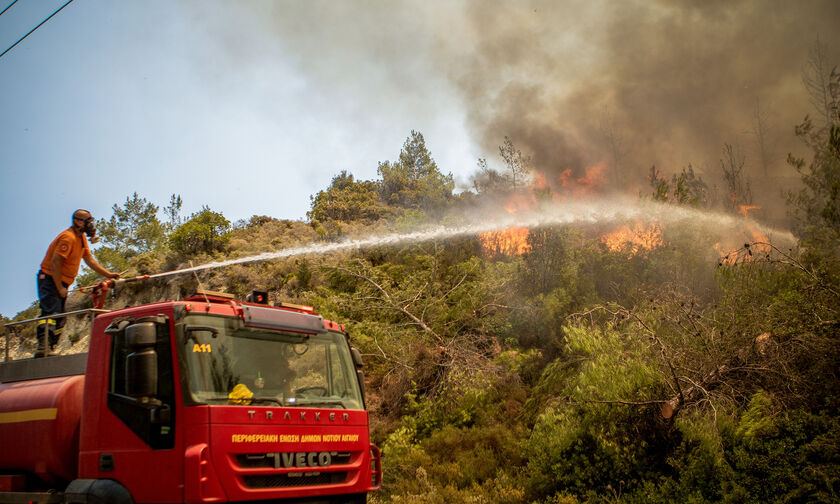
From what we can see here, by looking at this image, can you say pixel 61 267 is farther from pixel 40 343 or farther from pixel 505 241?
pixel 505 241

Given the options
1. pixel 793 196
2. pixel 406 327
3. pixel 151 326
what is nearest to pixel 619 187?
pixel 793 196

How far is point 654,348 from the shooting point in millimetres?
9117

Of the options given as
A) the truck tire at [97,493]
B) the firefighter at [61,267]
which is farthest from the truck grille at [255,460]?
the firefighter at [61,267]

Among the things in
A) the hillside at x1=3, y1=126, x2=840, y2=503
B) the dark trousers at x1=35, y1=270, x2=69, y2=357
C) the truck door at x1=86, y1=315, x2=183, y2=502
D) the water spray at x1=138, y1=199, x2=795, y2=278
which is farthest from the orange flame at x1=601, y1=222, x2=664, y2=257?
the dark trousers at x1=35, y1=270, x2=69, y2=357

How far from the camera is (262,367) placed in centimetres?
558

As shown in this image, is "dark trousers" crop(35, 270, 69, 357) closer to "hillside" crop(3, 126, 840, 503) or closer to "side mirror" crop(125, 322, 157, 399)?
"hillside" crop(3, 126, 840, 503)

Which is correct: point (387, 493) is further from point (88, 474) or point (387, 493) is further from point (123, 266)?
point (123, 266)

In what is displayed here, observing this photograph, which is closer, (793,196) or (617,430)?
(617,430)

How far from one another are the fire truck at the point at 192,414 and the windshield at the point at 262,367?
1cm

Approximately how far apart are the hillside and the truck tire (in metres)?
2.53

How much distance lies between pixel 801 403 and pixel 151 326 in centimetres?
839

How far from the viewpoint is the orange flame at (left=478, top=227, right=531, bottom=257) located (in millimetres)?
17656

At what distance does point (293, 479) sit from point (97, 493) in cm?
173

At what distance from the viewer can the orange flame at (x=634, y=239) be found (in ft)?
50.6
